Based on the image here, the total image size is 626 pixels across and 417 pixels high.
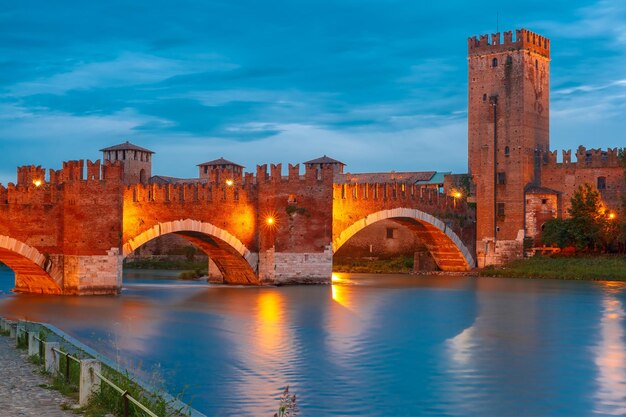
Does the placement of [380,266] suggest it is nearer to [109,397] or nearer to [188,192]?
[188,192]

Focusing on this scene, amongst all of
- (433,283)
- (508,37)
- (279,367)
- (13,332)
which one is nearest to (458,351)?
(279,367)

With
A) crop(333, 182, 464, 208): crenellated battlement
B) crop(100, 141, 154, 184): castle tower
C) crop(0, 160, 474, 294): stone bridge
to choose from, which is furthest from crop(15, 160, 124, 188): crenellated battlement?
crop(100, 141, 154, 184): castle tower

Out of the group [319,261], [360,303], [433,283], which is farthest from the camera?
[433,283]

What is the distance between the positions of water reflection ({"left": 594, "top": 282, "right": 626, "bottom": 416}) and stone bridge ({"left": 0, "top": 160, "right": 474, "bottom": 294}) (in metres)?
10.0

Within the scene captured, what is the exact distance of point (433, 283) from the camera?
32.6 m

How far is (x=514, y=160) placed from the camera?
122 feet

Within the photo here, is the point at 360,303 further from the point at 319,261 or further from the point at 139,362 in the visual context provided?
the point at 139,362

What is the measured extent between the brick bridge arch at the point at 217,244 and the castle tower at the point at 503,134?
1335 centimetres

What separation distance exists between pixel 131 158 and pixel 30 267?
92.7 ft

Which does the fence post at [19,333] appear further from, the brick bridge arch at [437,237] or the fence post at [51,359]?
the brick bridge arch at [437,237]

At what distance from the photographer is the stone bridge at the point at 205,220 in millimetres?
23016

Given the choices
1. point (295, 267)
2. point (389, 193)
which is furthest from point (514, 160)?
point (295, 267)

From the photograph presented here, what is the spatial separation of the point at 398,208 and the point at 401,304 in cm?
969

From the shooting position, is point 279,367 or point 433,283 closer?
point 279,367
